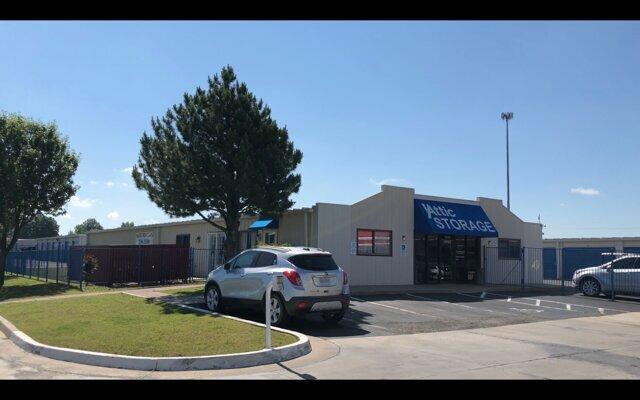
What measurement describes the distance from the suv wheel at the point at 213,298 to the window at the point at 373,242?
8.44 meters

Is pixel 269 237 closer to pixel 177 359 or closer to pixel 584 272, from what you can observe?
pixel 584 272

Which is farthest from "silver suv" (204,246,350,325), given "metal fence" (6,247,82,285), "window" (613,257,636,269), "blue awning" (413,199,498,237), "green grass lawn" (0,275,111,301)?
"window" (613,257,636,269)

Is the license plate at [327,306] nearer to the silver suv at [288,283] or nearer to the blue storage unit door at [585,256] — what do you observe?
the silver suv at [288,283]

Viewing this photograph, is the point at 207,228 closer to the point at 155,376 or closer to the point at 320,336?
the point at 320,336

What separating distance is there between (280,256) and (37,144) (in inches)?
686

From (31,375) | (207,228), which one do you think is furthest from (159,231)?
(31,375)

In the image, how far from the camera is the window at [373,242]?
70.9 ft

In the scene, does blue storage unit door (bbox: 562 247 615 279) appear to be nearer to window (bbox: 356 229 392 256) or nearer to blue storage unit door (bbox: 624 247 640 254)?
window (bbox: 356 229 392 256)

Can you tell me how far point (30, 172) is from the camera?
80.4 ft

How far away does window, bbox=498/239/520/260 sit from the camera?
2713 cm

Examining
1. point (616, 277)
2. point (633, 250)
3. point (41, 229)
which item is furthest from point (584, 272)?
point (41, 229)

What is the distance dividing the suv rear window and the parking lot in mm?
1322

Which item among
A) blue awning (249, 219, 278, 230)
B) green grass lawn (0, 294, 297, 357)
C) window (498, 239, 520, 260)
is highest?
blue awning (249, 219, 278, 230)

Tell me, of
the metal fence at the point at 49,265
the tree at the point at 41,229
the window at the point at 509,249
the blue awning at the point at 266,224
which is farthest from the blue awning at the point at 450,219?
the tree at the point at 41,229
